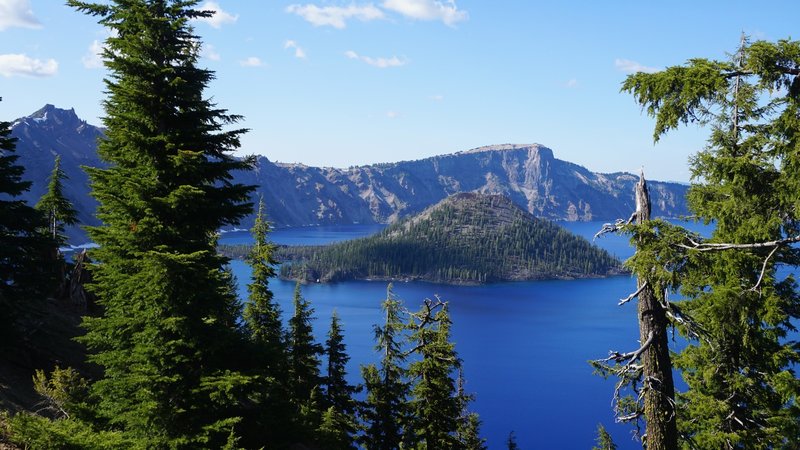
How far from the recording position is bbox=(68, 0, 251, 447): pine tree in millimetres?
14234

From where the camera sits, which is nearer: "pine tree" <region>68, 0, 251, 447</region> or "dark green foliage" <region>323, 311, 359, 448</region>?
"pine tree" <region>68, 0, 251, 447</region>

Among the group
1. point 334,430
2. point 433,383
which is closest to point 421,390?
point 433,383

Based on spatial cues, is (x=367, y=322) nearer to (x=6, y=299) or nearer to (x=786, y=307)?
(x=6, y=299)

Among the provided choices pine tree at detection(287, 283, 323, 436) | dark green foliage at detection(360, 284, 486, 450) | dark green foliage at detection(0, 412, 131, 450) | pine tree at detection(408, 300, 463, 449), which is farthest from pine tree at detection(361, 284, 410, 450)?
dark green foliage at detection(0, 412, 131, 450)

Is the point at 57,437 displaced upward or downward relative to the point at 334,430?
upward

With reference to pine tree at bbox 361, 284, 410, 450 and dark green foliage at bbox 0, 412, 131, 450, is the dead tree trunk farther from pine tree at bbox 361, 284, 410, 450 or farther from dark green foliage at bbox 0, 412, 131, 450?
pine tree at bbox 361, 284, 410, 450

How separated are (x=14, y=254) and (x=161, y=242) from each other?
1484 cm

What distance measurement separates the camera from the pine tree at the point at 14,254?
25047mm

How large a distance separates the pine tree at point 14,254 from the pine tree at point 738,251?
26540 millimetres

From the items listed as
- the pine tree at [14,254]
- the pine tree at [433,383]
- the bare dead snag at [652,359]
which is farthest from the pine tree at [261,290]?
the bare dead snag at [652,359]

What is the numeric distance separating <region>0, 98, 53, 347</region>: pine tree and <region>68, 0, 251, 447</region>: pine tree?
506 inches

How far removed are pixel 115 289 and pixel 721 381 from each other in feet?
57.8

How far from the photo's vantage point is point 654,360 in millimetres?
9906

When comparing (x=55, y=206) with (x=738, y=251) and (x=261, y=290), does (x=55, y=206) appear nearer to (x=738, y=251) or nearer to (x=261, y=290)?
(x=261, y=290)
